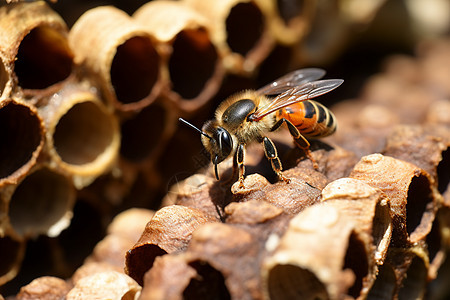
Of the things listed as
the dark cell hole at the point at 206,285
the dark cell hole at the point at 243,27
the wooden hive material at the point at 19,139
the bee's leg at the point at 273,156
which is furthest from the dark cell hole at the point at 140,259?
the dark cell hole at the point at 243,27

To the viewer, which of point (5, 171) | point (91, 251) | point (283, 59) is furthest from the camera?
point (283, 59)

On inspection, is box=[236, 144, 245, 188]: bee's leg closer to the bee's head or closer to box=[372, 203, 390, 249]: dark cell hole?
the bee's head

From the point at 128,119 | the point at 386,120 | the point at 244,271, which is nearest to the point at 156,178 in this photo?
the point at 128,119

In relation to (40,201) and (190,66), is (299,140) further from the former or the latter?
(40,201)

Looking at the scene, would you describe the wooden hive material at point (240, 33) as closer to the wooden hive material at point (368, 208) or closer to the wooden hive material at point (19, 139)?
the wooden hive material at point (19, 139)

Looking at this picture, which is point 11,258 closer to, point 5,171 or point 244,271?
point 5,171

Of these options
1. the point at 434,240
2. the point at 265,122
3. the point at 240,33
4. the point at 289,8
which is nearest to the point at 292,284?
the point at 265,122
